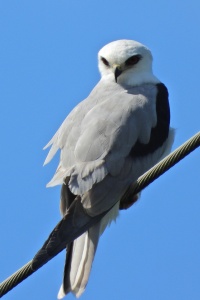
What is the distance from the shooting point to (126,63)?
705 cm

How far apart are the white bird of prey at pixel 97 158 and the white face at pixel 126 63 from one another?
37 cm

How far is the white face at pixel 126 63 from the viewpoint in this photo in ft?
22.8

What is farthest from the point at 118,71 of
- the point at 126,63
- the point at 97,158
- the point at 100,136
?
the point at 97,158

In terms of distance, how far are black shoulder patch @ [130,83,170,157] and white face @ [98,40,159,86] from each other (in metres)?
0.43

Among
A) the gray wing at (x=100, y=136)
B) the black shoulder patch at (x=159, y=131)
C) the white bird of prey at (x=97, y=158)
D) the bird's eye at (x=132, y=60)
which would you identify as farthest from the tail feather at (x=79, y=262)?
the bird's eye at (x=132, y=60)

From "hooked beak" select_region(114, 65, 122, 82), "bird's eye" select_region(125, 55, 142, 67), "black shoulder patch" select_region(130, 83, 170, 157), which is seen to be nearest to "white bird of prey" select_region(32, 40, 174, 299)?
"black shoulder patch" select_region(130, 83, 170, 157)

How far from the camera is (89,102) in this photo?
6441 millimetres

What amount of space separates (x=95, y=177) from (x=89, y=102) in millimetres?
942

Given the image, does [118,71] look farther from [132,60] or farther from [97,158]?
[97,158]

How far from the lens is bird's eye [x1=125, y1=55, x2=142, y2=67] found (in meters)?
7.06

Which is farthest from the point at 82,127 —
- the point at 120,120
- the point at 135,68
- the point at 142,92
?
the point at 135,68

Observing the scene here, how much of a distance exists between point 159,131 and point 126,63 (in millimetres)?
1009

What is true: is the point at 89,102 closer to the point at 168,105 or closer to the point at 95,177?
the point at 168,105

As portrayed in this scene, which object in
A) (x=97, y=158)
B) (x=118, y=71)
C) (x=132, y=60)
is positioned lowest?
(x=97, y=158)
